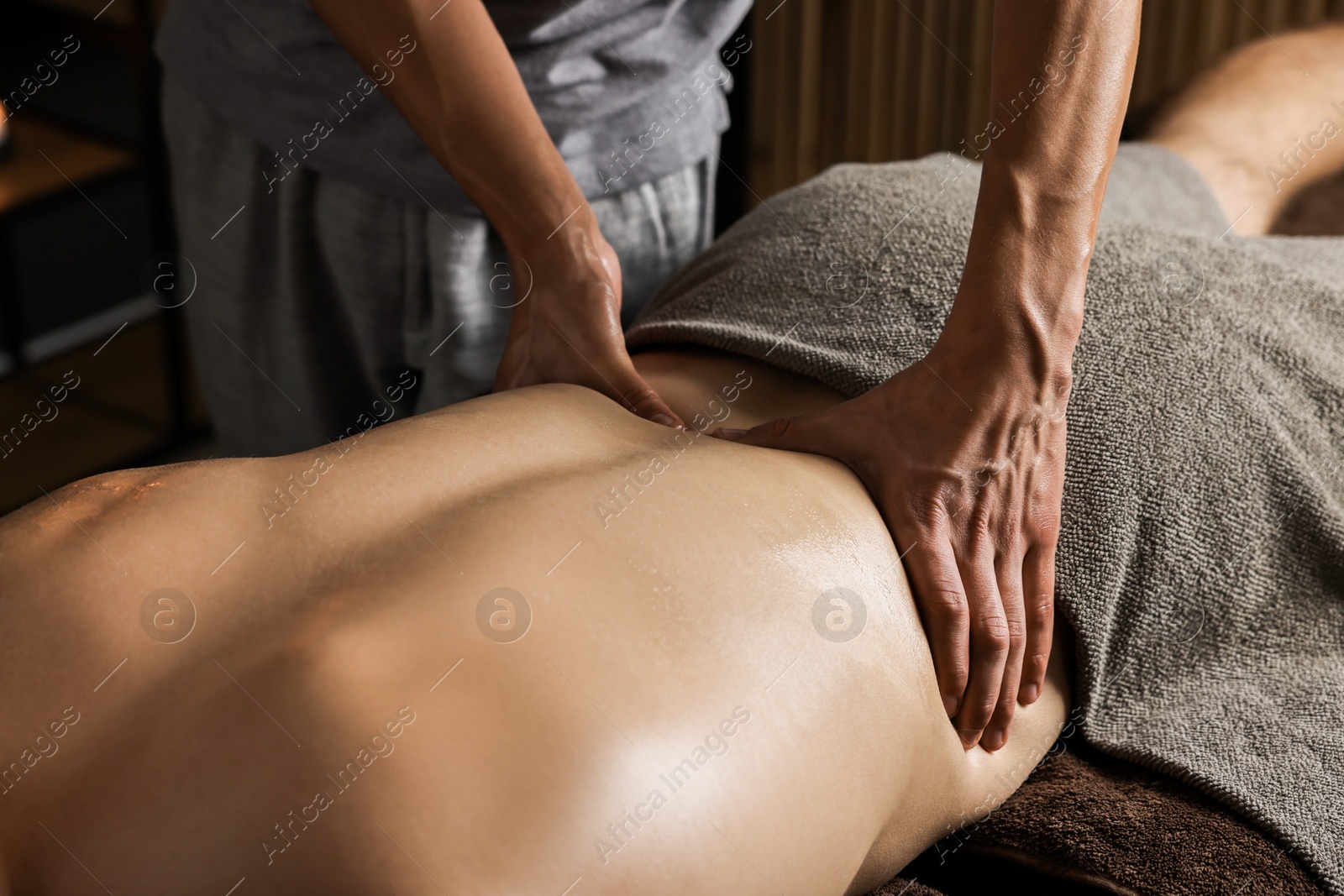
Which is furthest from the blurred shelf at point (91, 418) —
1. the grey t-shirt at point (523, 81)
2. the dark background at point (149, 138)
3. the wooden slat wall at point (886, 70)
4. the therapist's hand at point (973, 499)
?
the therapist's hand at point (973, 499)

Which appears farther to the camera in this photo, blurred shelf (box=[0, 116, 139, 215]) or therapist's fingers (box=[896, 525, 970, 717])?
blurred shelf (box=[0, 116, 139, 215])

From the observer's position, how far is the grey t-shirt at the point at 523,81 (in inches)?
40.8

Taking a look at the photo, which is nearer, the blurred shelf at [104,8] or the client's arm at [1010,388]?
the client's arm at [1010,388]

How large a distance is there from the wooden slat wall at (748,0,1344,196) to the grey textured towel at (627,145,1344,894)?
5.14 feet

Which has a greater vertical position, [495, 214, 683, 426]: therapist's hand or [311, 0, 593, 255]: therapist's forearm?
[311, 0, 593, 255]: therapist's forearm

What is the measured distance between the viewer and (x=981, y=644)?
28.7 inches

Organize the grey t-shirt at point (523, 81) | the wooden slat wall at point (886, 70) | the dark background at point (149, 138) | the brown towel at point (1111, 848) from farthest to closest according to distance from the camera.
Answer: the wooden slat wall at point (886, 70)
the dark background at point (149, 138)
the grey t-shirt at point (523, 81)
the brown towel at point (1111, 848)

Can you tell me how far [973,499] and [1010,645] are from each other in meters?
0.10

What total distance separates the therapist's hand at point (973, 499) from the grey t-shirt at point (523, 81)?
1.47 ft

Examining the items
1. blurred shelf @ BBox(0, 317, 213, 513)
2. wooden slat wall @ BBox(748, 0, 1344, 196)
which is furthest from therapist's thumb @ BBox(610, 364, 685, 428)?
wooden slat wall @ BBox(748, 0, 1344, 196)

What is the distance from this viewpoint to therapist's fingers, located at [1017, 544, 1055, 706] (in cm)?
77

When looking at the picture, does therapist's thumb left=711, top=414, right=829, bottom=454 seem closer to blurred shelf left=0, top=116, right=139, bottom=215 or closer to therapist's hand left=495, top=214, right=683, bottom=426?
therapist's hand left=495, top=214, right=683, bottom=426

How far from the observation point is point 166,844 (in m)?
0.51

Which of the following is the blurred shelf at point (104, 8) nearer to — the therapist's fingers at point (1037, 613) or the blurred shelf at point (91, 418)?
the blurred shelf at point (91, 418)
